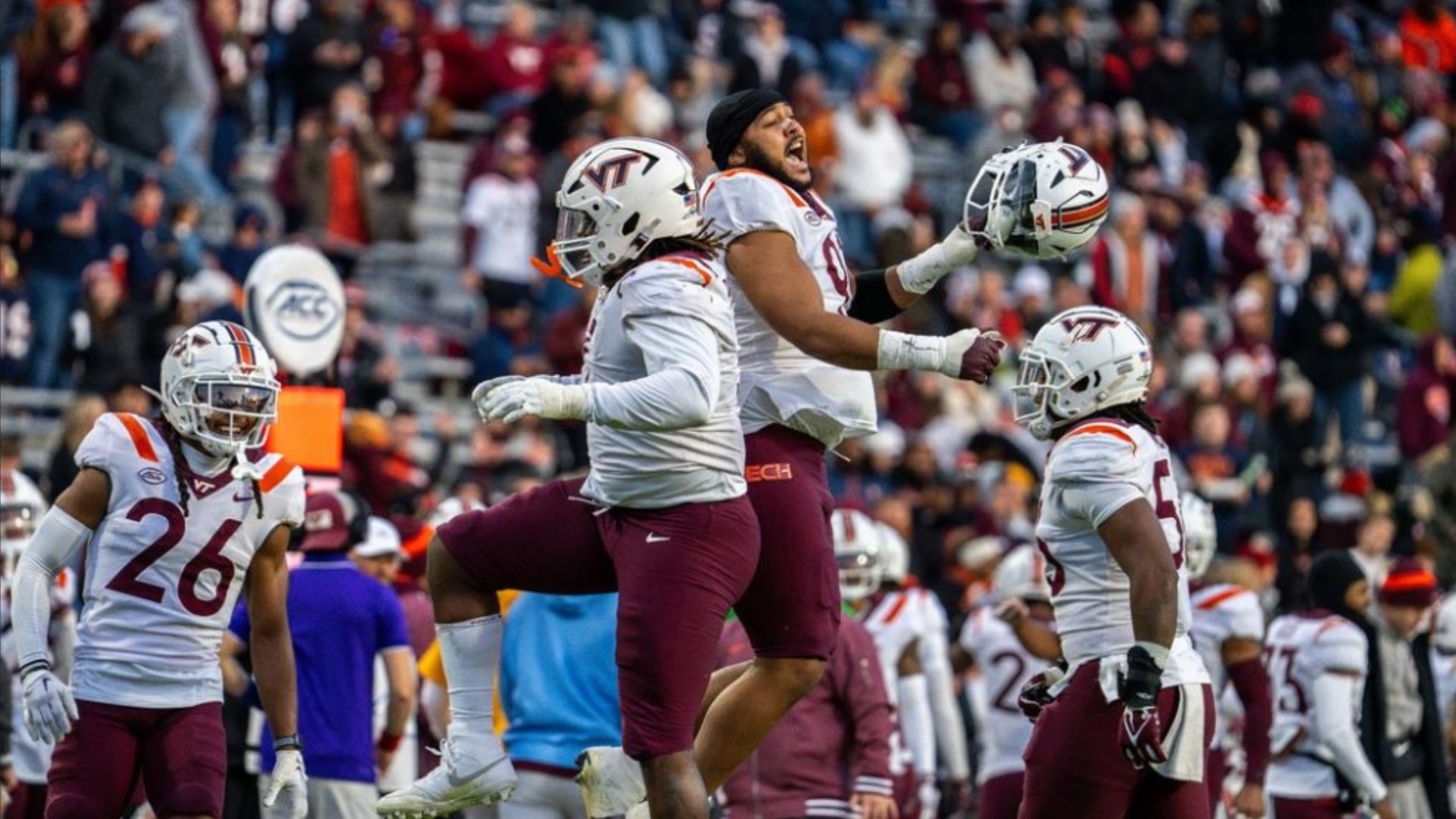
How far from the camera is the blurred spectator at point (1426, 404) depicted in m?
20.8

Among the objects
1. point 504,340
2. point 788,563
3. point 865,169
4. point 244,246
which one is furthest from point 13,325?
point 788,563

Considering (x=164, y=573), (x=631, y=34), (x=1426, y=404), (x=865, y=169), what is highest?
(x=631, y=34)

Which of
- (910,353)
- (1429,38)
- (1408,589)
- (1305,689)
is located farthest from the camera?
(1429,38)

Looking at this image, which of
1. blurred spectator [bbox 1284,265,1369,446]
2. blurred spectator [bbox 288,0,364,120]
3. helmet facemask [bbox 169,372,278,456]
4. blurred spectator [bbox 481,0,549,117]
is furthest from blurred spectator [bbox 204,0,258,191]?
helmet facemask [bbox 169,372,278,456]

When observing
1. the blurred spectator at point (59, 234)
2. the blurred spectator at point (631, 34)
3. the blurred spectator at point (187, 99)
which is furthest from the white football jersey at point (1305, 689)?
the blurred spectator at point (631, 34)

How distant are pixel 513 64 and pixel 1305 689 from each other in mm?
10440

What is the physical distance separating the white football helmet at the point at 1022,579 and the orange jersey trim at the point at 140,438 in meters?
3.98

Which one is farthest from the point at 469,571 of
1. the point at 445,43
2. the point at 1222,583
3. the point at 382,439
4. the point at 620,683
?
the point at 445,43

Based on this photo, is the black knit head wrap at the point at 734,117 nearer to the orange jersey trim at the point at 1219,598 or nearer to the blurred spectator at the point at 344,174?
the orange jersey trim at the point at 1219,598

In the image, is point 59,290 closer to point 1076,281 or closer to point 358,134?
point 358,134

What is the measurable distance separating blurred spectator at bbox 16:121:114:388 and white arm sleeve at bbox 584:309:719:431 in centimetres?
934

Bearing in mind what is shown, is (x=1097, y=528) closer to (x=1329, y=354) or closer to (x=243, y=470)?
(x=243, y=470)

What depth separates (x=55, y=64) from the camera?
17.7 metres

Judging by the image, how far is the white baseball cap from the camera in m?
11.1
